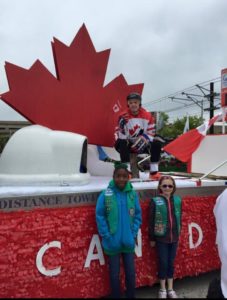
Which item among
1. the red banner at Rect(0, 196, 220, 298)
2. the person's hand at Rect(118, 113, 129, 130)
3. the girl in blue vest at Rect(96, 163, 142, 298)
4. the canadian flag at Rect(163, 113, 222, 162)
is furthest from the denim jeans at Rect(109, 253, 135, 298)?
the canadian flag at Rect(163, 113, 222, 162)

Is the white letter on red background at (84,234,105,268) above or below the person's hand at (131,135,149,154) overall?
below

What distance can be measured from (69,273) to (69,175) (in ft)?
3.18

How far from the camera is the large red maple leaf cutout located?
417cm

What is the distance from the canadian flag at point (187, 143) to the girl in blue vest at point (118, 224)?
7.08ft

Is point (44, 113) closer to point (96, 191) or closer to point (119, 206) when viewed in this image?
point (96, 191)

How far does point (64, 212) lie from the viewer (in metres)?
3.55

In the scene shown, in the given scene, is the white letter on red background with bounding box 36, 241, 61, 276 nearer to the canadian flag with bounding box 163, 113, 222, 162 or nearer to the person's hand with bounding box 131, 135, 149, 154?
the person's hand with bounding box 131, 135, 149, 154

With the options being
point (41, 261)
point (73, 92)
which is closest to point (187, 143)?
point (73, 92)

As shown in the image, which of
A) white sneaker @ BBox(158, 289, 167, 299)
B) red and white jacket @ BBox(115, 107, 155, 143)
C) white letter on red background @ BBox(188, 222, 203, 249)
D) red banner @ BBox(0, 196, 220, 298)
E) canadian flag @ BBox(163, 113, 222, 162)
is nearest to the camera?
red banner @ BBox(0, 196, 220, 298)

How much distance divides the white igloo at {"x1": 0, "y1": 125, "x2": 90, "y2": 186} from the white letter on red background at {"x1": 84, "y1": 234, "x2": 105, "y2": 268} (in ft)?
2.00

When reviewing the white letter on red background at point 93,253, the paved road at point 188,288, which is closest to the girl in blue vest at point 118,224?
the white letter on red background at point 93,253

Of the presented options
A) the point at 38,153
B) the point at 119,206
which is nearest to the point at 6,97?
the point at 38,153

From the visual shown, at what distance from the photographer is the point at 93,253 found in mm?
3697

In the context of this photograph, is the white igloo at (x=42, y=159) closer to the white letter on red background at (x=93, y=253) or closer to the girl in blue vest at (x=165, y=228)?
the white letter on red background at (x=93, y=253)
